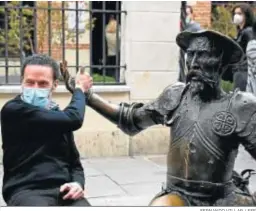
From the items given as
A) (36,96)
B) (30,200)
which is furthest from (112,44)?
(30,200)

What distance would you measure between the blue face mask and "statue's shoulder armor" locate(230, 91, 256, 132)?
101 cm

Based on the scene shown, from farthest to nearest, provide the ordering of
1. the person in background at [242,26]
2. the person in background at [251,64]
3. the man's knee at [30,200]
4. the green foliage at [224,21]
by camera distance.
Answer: the green foliage at [224,21] → the person in background at [242,26] → the person in background at [251,64] → the man's knee at [30,200]

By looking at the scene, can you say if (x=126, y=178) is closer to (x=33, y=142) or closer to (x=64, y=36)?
(x=64, y=36)

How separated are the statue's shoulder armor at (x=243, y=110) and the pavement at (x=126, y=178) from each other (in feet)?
8.78

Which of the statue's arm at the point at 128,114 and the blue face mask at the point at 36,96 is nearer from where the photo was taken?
the blue face mask at the point at 36,96

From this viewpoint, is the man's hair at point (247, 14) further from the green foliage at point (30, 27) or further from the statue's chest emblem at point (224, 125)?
the statue's chest emblem at point (224, 125)

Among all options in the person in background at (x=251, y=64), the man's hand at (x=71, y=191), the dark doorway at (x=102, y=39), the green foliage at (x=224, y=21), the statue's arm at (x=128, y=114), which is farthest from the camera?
the green foliage at (x=224, y=21)

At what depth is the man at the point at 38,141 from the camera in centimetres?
320

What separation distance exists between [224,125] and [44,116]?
3.16 feet

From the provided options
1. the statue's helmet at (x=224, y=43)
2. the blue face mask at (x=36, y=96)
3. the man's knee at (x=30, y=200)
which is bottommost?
the man's knee at (x=30, y=200)

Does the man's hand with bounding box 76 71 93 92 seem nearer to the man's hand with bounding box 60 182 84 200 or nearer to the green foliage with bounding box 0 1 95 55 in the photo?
the man's hand with bounding box 60 182 84 200

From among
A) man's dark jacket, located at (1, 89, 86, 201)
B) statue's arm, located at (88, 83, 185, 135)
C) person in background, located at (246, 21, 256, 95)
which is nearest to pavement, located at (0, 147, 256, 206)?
person in background, located at (246, 21, 256, 95)

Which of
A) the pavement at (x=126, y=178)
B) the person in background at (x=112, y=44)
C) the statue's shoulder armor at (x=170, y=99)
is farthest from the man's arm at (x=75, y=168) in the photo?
the person in background at (x=112, y=44)

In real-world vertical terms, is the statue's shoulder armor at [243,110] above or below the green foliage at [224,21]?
below
